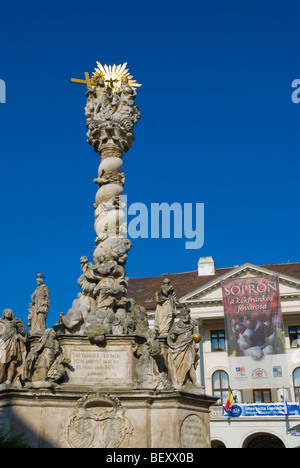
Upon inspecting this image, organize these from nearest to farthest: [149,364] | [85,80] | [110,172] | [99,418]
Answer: [99,418] → [149,364] → [110,172] → [85,80]

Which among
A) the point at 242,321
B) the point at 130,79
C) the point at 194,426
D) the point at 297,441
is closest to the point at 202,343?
the point at 242,321

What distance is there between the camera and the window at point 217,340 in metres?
40.5

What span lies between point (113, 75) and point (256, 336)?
74.0 ft

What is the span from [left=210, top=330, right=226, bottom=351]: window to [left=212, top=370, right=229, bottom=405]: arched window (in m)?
1.82

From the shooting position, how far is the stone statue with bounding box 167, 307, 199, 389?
40.8 ft

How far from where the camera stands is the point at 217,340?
41.0 metres

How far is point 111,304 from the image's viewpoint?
13.5m

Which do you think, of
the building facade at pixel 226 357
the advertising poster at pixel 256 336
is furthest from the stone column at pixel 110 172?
the advertising poster at pixel 256 336

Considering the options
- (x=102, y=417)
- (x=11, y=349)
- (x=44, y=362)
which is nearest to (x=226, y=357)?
(x=102, y=417)

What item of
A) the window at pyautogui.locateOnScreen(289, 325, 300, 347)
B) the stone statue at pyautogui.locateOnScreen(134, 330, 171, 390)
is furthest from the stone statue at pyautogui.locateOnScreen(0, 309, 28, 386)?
the window at pyautogui.locateOnScreen(289, 325, 300, 347)

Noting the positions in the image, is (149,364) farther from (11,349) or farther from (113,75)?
(113,75)

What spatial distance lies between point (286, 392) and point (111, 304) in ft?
86.0
